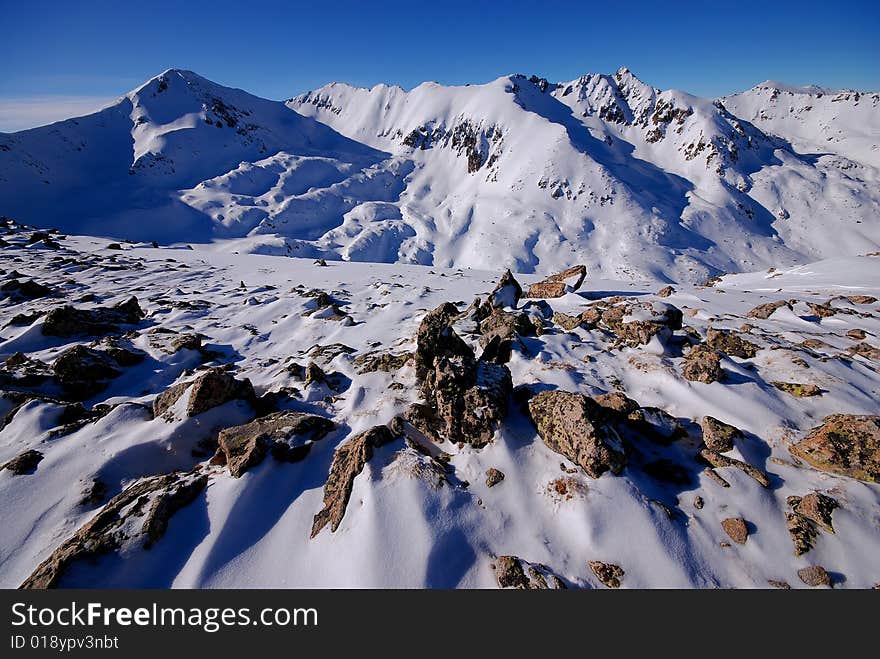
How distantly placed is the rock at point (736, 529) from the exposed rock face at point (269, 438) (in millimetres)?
5529

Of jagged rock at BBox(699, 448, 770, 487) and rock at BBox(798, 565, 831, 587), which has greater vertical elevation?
jagged rock at BBox(699, 448, 770, 487)

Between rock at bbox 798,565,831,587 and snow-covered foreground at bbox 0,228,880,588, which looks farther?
snow-covered foreground at bbox 0,228,880,588

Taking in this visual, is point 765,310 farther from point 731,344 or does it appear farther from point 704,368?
point 704,368

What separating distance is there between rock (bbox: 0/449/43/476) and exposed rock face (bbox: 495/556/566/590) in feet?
22.1

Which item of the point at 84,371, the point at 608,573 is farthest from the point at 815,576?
the point at 84,371

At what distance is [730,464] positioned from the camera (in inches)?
191

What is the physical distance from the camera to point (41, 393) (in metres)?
7.33

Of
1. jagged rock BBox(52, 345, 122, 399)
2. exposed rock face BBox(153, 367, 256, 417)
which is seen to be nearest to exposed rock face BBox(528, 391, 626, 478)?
exposed rock face BBox(153, 367, 256, 417)

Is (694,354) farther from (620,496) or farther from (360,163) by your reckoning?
(360,163)

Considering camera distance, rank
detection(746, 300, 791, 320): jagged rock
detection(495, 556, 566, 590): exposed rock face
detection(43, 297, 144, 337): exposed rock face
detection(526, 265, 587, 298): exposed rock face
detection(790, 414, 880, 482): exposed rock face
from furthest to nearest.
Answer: detection(526, 265, 587, 298): exposed rock face < detection(746, 300, 791, 320): jagged rock < detection(43, 297, 144, 337): exposed rock face < detection(790, 414, 880, 482): exposed rock face < detection(495, 556, 566, 590): exposed rock face

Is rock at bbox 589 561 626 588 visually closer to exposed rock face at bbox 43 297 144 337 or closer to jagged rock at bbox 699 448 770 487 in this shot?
jagged rock at bbox 699 448 770 487

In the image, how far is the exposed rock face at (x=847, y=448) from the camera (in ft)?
14.7

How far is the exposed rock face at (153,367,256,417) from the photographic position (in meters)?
6.00

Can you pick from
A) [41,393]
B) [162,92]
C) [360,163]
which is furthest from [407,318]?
[162,92]
